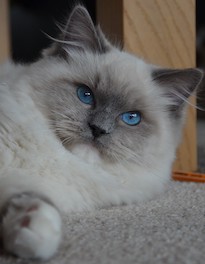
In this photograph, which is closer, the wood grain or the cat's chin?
the cat's chin

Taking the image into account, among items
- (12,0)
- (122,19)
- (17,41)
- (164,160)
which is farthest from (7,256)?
(12,0)

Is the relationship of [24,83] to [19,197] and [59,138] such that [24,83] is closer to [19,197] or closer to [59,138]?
[59,138]

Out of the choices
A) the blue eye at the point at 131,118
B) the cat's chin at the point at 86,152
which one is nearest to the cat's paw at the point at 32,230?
the cat's chin at the point at 86,152

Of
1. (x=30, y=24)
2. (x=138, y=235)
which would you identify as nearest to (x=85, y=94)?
(x=138, y=235)

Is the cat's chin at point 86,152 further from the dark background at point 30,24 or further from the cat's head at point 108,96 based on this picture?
the dark background at point 30,24

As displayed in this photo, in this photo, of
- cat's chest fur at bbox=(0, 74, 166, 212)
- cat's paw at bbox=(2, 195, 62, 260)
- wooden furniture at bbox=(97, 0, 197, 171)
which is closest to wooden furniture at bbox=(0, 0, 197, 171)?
wooden furniture at bbox=(97, 0, 197, 171)

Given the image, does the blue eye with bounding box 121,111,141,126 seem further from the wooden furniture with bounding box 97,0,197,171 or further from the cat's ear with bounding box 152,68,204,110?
the wooden furniture with bounding box 97,0,197,171
